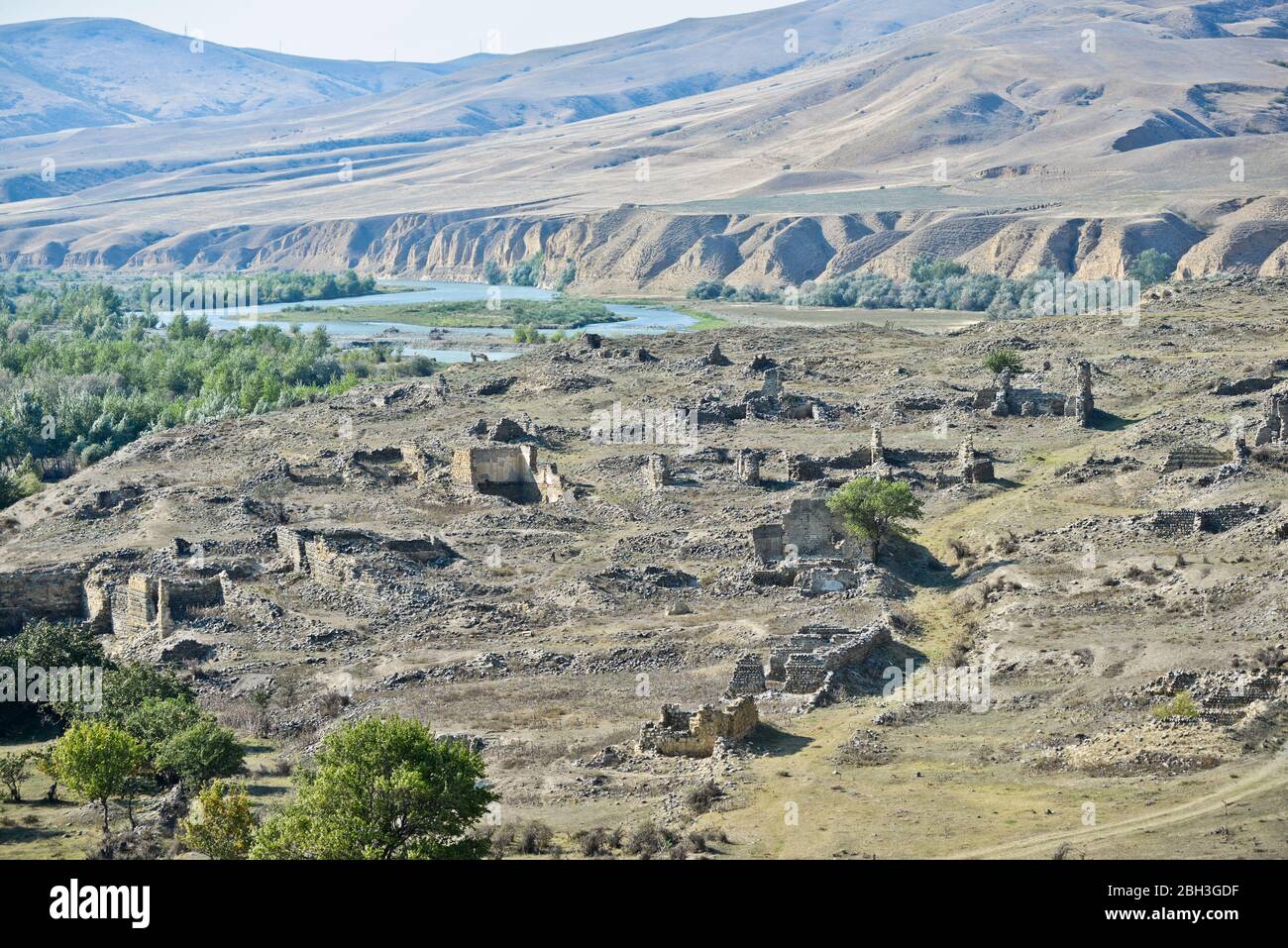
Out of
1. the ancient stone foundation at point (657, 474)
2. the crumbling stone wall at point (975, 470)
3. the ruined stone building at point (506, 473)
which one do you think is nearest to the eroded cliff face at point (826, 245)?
the crumbling stone wall at point (975, 470)

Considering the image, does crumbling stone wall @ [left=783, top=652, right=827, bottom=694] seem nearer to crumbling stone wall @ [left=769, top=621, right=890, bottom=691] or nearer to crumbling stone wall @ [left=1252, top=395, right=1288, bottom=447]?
crumbling stone wall @ [left=769, top=621, right=890, bottom=691]

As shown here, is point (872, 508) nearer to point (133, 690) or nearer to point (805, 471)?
point (805, 471)

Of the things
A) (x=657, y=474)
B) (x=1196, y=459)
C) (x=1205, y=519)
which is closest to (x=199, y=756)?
(x=1205, y=519)

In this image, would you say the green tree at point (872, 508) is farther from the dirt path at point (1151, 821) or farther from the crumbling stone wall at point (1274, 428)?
the dirt path at point (1151, 821)

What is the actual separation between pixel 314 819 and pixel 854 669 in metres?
12.6

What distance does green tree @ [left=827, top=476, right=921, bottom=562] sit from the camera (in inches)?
1534

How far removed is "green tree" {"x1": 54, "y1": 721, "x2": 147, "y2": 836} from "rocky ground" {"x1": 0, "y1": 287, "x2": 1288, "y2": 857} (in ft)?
11.4

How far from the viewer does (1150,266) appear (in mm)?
110562

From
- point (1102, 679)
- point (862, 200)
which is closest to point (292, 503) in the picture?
point (1102, 679)

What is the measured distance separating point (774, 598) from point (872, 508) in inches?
174

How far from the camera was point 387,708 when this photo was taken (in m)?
29.8

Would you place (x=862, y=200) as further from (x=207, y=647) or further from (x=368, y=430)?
(x=207, y=647)

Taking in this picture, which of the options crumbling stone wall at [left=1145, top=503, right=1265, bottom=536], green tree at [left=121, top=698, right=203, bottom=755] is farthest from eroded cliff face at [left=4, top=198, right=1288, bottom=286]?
green tree at [left=121, top=698, right=203, bottom=755]

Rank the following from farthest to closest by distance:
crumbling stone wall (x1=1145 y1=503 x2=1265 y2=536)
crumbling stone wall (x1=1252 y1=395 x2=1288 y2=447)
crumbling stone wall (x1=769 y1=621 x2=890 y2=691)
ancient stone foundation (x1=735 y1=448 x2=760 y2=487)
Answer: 1. ancient stone foundation (x1=735 y1=448 x2=760 y2=487)
2. crumbling stone wall (x1=1252 y1=395 x2=1288 y2=447)
3. crumbling stone wall (x1=1145 y1=503 x2=1265 y2=536)
4. crumbling stone wall (x1=769 y1=621 x2=890 y2=691)
